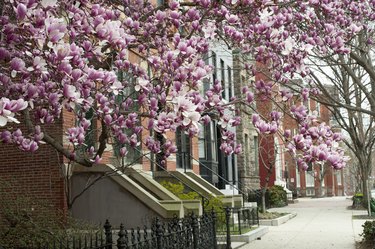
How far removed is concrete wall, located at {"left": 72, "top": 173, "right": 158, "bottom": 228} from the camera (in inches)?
529

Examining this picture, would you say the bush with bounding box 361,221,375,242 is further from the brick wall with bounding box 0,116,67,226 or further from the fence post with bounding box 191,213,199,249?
the brick wall with bounding box 0,116,67,226

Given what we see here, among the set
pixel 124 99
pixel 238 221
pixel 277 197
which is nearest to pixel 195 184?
pixel 238 221

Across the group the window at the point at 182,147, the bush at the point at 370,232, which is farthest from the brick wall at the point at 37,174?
the window at the point at 182,147

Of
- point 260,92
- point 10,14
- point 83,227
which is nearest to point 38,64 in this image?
point 10,14

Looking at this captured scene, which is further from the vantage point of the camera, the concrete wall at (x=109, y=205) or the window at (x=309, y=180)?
the window at (x=309, y=180)

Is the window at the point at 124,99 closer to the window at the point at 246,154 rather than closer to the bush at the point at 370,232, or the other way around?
the bush at the point at 370,232

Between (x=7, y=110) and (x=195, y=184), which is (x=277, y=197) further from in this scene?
(x=7, y=110)

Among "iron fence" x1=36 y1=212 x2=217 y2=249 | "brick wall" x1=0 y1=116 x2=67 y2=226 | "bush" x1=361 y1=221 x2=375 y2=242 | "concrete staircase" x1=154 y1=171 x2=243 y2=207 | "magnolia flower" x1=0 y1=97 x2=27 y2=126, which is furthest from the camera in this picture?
"concrete staircase" x1=154 y1=171 x2=243 y2=207

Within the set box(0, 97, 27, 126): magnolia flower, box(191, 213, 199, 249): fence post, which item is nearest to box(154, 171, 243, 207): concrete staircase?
box(191, 213, 199, 249): fence post

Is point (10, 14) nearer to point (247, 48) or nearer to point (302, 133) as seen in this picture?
point (302, 133)

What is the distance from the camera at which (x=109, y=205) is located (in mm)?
13609

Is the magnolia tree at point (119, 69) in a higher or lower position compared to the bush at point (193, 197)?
higher

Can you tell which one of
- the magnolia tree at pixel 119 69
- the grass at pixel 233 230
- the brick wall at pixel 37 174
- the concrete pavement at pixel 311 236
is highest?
the magnolia tree at pixel 119 69

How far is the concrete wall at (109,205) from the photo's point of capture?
13.4m
